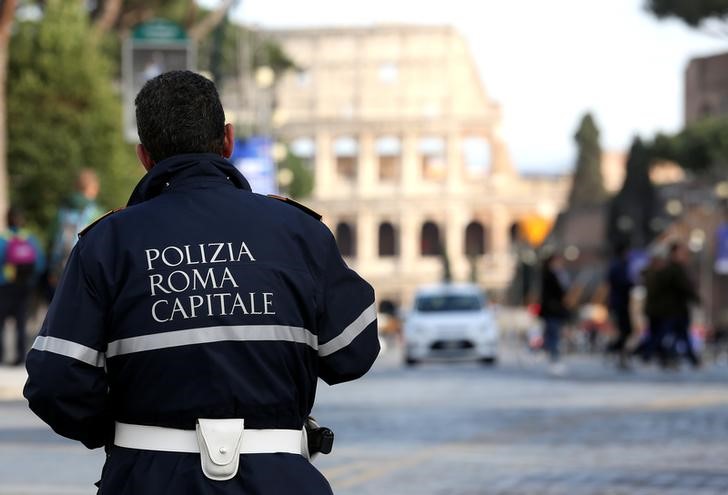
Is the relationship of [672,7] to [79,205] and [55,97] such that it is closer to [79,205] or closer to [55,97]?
[55,97]

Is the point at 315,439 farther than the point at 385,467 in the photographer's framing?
No

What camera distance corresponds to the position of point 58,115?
40.6 meters

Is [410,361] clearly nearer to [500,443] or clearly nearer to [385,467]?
[500,443]

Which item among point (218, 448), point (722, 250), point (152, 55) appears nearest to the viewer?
point (218, 448)

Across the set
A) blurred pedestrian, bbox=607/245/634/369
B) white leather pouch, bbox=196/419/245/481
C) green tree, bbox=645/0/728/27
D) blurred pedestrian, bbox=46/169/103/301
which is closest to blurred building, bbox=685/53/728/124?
green tree, bbox=645/0/728/27

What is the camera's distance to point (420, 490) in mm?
9273

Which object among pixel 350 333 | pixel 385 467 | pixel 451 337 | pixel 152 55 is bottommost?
pixel 451 337

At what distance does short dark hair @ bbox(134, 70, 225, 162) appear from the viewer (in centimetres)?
399

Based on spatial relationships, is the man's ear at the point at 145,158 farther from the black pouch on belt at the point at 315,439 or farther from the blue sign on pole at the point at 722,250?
the blue sign on pole at the point at 722,250

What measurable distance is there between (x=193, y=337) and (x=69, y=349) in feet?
0.76

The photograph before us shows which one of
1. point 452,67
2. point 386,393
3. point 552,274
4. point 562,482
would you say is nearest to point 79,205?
point 386,393

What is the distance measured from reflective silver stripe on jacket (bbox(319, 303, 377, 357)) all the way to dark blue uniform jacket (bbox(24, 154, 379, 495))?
4cm

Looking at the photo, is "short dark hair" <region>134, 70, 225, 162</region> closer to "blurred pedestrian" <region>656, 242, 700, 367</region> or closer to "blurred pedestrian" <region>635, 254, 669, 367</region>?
"blurred pedestrian" <region>656, 242, 700, 367</region>

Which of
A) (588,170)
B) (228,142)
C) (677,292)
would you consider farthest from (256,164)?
(588,170)
